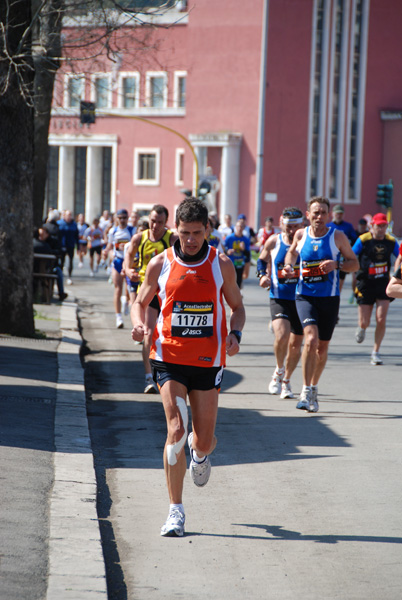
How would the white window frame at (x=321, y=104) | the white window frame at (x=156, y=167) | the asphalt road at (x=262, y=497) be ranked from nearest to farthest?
the asphalt road at (x=262, y=497), the white window frame at (x=321, y=104), the white window frame at (x=156, y=167)

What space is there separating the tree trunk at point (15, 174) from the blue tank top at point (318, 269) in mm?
5419

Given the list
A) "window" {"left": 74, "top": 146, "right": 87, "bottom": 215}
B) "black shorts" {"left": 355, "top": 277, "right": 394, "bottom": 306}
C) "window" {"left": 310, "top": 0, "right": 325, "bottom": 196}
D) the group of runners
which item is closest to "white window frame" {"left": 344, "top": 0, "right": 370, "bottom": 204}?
"window" {"left": 310, "top": 0, "right": 325, "bottom": 196}

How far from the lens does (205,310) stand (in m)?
5.96

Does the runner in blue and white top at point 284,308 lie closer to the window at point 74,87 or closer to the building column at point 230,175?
the window at point 74,87

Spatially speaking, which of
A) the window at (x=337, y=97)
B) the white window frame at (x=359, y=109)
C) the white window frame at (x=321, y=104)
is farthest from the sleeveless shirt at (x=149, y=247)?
the white window frame at (x=359, y=109)

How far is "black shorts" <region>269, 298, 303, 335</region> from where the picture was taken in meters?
11.1

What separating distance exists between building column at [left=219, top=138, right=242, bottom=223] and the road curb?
50963 mm

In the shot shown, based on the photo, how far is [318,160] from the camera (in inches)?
2419

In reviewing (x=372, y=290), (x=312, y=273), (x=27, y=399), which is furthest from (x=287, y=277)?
(x=372, y=290)

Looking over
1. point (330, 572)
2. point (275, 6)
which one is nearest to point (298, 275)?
point (330, 572)

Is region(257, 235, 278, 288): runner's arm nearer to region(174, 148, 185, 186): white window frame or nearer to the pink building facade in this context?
the pink building facade

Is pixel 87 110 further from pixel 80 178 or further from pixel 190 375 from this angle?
pixel 80 178

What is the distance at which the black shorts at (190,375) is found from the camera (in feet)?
19.6

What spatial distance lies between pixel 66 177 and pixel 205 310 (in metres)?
73.9
